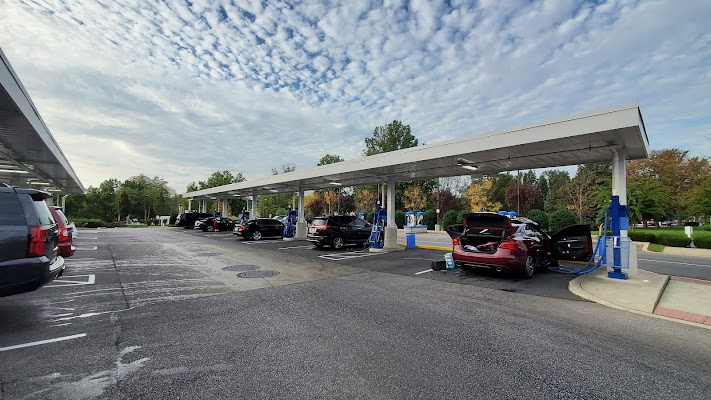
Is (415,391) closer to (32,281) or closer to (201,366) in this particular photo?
(201,366)

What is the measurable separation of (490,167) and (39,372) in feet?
43.6

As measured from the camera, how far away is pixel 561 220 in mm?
25344

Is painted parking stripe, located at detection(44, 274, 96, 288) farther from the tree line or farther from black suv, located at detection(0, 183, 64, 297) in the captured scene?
the tree line

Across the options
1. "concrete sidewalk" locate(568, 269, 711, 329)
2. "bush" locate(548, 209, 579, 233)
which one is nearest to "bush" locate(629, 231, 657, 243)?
"bush" locate(548, 209, 579, 233)

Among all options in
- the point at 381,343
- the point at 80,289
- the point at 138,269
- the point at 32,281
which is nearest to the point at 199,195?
the point at 138,269

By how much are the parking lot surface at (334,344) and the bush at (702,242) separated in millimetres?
16946

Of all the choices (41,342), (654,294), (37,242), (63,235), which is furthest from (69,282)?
(654,294)

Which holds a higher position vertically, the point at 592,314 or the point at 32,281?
the point at 32,281

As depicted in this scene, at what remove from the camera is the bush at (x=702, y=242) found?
670 inches

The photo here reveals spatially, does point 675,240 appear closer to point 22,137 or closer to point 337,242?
point 337,242

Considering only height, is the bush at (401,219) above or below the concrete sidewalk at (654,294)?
above

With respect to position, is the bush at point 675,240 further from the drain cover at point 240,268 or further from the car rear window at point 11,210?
the car rear window at point 11,210

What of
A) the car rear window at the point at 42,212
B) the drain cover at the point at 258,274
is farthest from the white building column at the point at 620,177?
the car rear window at the point at 42,212

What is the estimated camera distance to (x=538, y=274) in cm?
934
